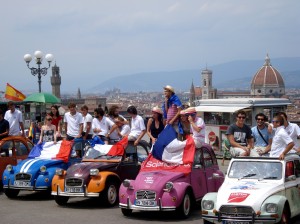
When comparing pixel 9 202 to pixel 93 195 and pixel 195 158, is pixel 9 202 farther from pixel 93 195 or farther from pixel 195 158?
pixel 195 158

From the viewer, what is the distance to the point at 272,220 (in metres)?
8.79

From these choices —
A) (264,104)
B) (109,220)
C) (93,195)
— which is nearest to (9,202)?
(93,195)

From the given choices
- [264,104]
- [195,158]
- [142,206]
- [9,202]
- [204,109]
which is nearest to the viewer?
[142,206]

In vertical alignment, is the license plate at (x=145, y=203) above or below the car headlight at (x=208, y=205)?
below

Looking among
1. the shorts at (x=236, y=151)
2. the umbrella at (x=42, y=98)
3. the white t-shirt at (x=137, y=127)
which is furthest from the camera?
the umbrella at (x=42, y=98)

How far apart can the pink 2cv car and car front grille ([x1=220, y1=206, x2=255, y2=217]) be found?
1.44 m

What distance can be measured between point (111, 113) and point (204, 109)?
8677 mm

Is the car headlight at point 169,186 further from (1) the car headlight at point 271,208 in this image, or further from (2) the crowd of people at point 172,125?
(1) the car headlight at point 271,208

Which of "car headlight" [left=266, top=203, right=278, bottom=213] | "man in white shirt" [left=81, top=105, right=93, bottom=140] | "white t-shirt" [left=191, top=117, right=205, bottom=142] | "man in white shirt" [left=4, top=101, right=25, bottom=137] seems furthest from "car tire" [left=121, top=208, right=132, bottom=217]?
"man in white shirt" [left=4, top=101, right=25, bottom=137]

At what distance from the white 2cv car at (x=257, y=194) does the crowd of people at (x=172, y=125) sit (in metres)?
0.34

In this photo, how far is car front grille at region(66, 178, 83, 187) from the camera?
11.8 m

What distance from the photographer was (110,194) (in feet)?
39.2

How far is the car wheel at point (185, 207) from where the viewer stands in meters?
10.4

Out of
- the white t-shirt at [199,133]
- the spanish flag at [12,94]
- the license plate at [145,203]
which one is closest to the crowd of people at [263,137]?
the white t-shirt at [199,133]
